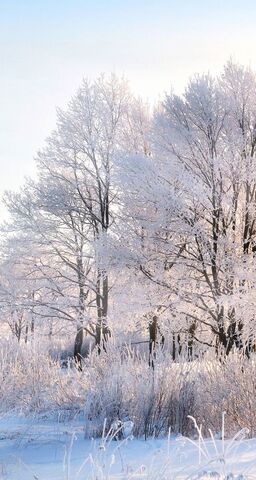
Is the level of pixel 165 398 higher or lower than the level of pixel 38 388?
higher

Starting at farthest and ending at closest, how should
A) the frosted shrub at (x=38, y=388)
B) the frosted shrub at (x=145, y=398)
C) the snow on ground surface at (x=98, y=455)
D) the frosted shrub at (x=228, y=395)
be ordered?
1. the frosted shrub at (x=38, y=388)
2. the frosted shrub at (x=228, y=395)
3. the frosted shrub at (x=145, y=398)
4. the snow on ground surface at (x=98, y=455)

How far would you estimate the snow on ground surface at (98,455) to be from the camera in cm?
369

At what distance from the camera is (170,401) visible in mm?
6996

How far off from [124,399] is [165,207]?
604 cm

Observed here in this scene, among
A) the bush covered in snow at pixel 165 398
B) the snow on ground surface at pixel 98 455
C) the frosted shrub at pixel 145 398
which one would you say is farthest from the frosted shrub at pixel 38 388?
the frosted shrub at pixel 145 398

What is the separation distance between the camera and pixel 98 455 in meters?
5.25

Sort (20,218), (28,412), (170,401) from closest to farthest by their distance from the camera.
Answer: (170,401) < (28,412) < (20,218)

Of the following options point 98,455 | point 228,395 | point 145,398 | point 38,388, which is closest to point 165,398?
point 145,398

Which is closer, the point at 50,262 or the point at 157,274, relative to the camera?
the point at 157,274

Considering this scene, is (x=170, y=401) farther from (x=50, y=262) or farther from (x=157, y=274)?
(x=50, y=262)

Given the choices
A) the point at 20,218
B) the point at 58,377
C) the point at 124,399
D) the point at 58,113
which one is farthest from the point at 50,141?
the point at 124,399

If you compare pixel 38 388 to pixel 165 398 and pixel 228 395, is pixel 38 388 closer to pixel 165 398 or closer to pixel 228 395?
pixel 165 398

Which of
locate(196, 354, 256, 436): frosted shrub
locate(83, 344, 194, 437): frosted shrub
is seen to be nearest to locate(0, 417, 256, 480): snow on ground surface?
locate(83, 344, 194, 437): frosted shrub

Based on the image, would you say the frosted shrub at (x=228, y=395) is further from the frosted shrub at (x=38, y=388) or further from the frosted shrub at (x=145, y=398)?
the frosted shrub at (x=38, y=388)
